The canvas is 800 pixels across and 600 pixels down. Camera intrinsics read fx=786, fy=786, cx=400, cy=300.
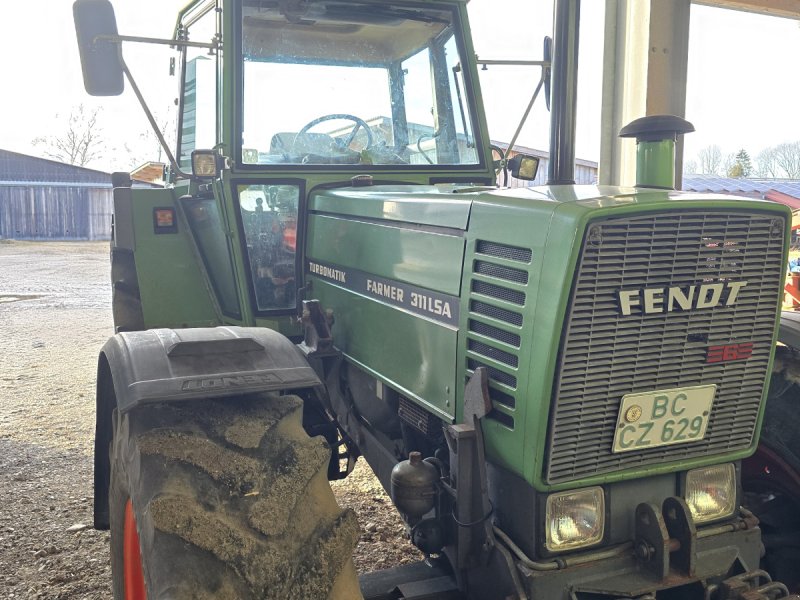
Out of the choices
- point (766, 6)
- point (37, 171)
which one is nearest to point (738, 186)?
point (766, 6)

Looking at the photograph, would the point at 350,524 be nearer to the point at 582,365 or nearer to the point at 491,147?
the point at 582,365

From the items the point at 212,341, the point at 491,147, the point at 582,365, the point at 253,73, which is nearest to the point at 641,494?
the point at 582,365

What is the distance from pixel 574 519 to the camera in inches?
81.4

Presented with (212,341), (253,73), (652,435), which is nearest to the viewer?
(652,435)

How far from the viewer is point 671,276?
77.4 inches

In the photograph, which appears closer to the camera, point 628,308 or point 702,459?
point 628,308

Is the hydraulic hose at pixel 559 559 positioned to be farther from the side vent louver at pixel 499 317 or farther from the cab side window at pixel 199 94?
the cab side window at pixel 199 94

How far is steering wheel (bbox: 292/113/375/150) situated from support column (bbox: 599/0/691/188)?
4.07m

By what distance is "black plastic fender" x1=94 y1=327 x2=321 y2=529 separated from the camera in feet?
7.06

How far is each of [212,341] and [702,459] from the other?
146 cm

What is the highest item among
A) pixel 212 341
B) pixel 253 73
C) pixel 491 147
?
pixel 253 73

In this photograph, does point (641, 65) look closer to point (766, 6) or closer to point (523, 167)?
point (766, 6)

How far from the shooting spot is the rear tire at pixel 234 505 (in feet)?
6.05

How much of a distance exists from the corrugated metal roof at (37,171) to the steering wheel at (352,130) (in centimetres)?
2536
